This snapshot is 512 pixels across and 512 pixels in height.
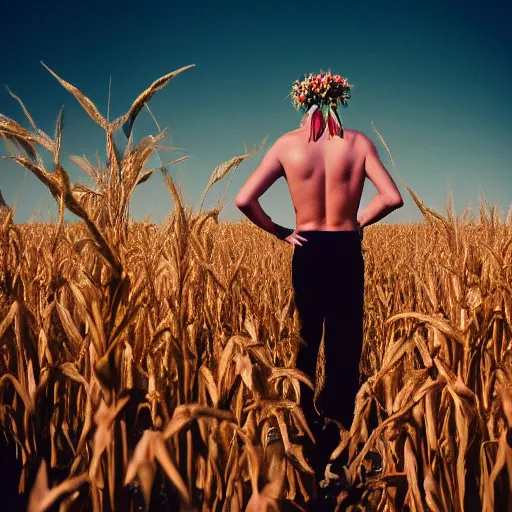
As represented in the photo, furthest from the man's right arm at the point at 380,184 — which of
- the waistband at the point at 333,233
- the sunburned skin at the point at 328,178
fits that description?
the waistband at the point at 333,233

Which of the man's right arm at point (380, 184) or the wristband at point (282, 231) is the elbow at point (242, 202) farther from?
the man's right arm at point (380, 184)

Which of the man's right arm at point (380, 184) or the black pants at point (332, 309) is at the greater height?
the man's right arm at point (380, 184)

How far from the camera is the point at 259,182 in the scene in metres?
2.19

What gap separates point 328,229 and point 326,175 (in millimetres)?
256

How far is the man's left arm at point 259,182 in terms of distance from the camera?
2174mm

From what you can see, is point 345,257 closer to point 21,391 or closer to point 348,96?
point 348,96

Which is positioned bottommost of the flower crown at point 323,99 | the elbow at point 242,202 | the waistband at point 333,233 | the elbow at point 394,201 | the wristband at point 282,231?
the waistband at point 333,233

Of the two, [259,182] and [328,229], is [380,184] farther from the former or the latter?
[259,182]

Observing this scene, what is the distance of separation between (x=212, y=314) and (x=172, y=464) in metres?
1.38

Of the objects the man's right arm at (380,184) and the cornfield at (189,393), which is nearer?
the cornfield at (189,393)

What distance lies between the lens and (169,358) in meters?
1.86

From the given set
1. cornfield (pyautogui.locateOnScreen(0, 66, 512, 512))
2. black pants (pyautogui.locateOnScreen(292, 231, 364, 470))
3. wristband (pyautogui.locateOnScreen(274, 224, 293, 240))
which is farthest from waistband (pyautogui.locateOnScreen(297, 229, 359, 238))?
cornfield (pyautogui.locateOnScreen(0, 66, 512, 512))

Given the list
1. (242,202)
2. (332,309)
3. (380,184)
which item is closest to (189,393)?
(332,309)

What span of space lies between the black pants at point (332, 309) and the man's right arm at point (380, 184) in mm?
183
